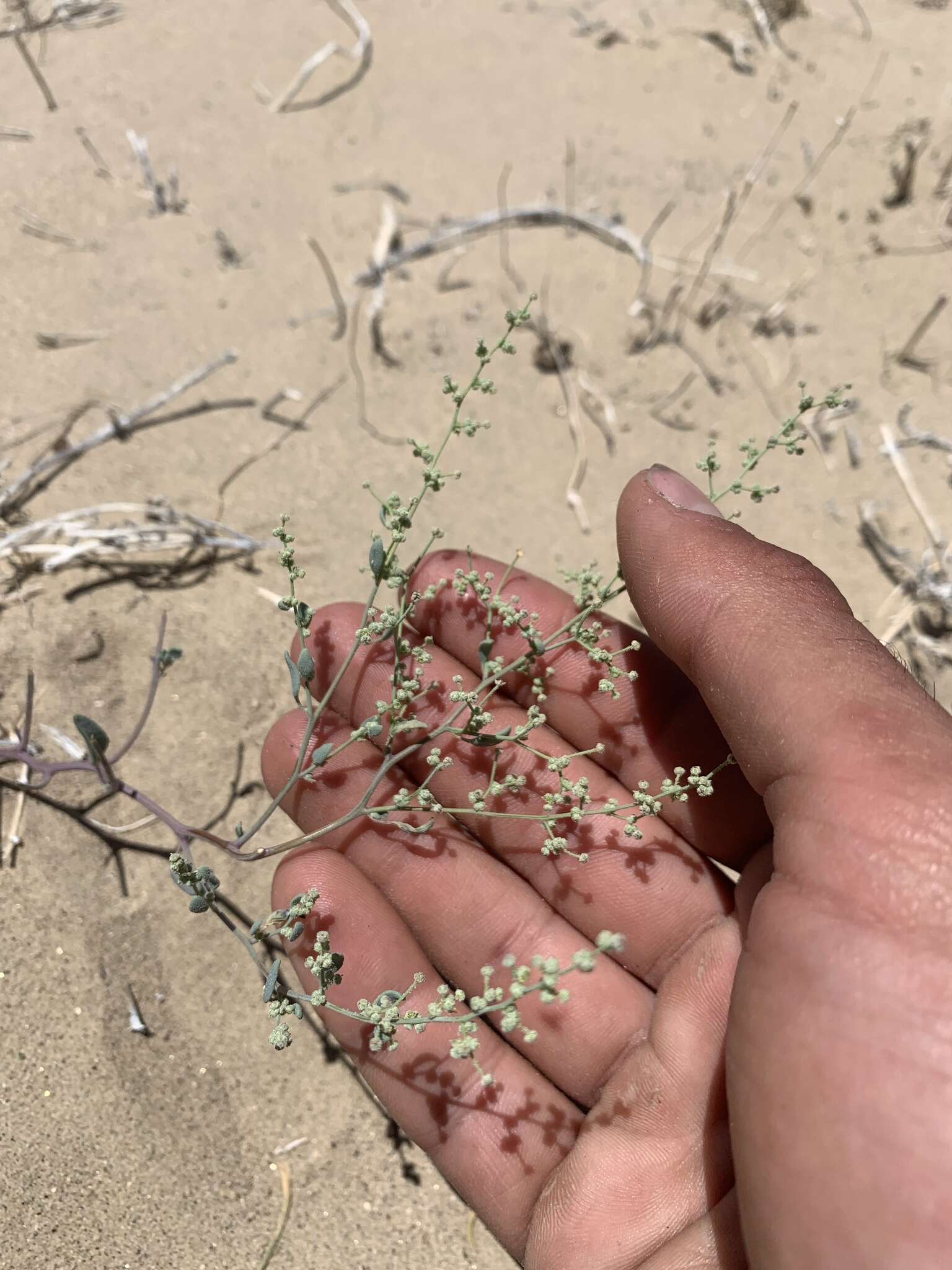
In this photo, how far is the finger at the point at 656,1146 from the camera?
1846 mm

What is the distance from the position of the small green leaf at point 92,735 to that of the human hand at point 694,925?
1.35ft

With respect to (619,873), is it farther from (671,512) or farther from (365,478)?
(365,478)

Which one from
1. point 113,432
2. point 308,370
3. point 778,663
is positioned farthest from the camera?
point 308,370

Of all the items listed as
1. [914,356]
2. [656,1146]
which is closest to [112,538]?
[656,1146]

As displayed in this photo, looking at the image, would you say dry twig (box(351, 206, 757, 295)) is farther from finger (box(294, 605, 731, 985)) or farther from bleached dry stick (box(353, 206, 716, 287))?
finger (box(294, 605, 731, 985))

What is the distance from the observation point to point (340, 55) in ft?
12.5

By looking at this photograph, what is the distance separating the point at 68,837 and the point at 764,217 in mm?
3561

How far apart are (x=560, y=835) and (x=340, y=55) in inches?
140

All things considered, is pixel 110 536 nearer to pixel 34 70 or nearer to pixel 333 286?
pixel 333 286

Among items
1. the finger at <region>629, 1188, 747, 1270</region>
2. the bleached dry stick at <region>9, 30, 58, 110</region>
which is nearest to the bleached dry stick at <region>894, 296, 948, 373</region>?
the finger at <region>629, 1188, 747, 1270</region>

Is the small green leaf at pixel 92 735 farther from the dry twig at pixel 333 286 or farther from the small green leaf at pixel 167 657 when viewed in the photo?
the dry twig at pixel 333 286

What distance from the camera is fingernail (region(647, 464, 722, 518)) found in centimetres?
198

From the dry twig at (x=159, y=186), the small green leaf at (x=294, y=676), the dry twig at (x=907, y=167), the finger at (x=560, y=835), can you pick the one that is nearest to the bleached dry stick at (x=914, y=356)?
the dry twig at (x=907, y=167)

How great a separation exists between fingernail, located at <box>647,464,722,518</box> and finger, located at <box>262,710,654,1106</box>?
95 centimetres
